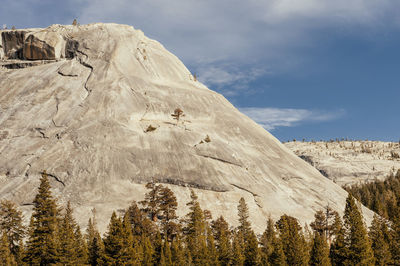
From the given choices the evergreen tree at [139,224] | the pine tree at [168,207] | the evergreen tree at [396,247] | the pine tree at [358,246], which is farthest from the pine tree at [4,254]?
the evergreen tree at [396,247]

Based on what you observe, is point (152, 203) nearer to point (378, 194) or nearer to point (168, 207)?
point (168, 207)

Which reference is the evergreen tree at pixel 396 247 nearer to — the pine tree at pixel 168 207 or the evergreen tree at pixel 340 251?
the evergreen tree at pixel 340 251

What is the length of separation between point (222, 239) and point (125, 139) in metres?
35.4

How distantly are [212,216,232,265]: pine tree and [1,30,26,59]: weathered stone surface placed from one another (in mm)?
89467

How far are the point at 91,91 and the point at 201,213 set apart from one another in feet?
152

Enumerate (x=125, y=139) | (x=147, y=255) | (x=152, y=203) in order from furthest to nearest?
1. (x=125, y=139)
2. (x=152, y=203)
3. (x=147, y=255)

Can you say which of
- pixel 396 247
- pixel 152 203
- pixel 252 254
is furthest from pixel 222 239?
pixel 396 247

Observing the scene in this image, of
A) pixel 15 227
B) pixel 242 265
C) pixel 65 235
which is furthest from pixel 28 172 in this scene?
pixel 242 265

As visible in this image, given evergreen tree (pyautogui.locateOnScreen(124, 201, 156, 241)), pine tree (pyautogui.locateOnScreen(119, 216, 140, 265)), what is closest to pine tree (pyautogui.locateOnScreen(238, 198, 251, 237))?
evergreen tree (pyautogui.locateOnScreen(124, 201, 156, 241))

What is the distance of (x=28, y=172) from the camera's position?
75125mm

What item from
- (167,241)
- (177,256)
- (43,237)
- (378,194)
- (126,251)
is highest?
(378,194)

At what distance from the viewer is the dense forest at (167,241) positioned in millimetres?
44562

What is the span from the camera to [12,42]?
122250mm

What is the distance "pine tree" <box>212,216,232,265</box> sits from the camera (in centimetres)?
5704
